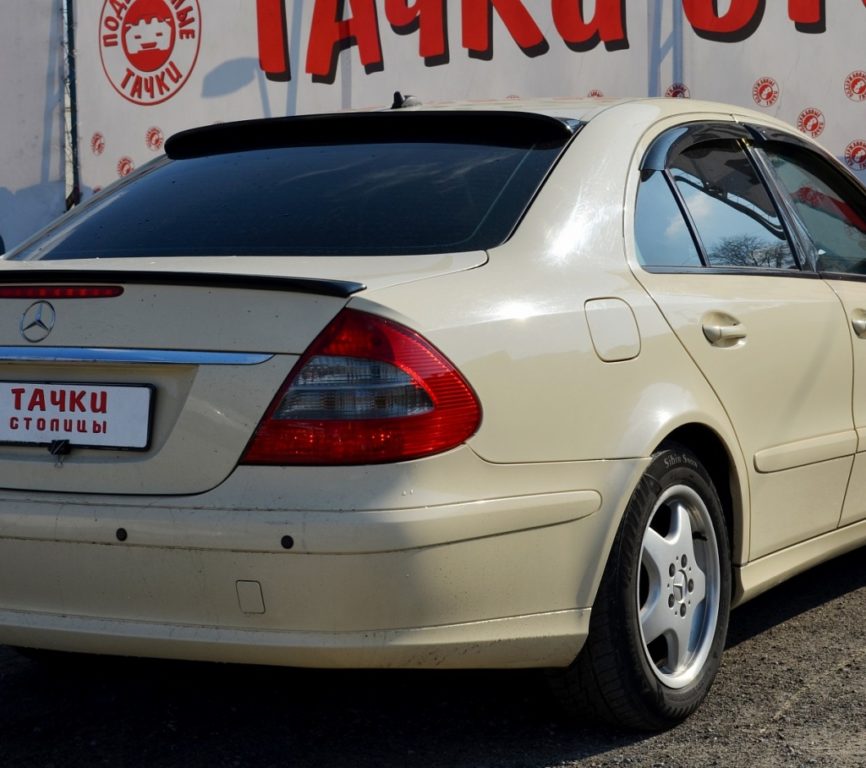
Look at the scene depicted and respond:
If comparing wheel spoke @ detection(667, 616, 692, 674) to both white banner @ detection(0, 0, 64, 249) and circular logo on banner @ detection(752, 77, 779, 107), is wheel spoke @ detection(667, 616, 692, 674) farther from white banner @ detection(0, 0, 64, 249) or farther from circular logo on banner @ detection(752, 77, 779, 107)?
white banner @ detection(0, 0, 64, 249)

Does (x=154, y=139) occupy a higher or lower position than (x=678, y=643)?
higher

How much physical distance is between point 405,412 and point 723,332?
3.44 feet

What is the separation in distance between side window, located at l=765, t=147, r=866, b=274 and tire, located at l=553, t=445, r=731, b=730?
110cm

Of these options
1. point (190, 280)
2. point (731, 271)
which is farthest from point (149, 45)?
point (190, 280)

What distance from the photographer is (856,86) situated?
7.98 meters

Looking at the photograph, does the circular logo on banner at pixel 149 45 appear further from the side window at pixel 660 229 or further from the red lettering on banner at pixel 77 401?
the red lettering on banner at pixel 77 401

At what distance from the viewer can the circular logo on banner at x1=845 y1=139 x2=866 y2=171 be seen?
315 inches

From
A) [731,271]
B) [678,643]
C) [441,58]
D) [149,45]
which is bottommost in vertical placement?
[678,643]

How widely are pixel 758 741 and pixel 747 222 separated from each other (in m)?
1.39

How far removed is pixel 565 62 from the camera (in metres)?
9.12

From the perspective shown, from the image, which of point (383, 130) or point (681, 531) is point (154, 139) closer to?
point (383, 130)

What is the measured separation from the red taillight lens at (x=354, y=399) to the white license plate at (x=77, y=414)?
0.24 meters

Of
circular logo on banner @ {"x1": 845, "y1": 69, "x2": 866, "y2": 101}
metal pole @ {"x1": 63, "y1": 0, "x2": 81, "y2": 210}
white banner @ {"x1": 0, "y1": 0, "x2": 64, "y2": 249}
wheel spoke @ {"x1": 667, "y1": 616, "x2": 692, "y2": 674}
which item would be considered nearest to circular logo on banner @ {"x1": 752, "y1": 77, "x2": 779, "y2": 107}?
circular logo on banner @ {"x1": 845, "y1": 69, "x2": 866, "y2": 101}

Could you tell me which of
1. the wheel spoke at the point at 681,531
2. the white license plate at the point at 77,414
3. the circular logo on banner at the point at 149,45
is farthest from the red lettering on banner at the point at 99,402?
the circular logo on banner at the point at 149,45
